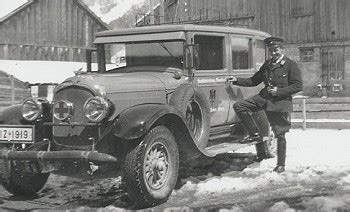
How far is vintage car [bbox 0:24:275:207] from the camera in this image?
5.25 m

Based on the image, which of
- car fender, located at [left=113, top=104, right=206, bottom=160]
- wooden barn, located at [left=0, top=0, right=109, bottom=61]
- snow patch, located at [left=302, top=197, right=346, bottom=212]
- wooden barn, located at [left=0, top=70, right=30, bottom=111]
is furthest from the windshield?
wooden barn, located at [left=0, top=0, right=109, bottom=61]

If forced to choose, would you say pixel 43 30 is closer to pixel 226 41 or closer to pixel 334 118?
pixel 334 118

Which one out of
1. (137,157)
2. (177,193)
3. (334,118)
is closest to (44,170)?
(137,157)

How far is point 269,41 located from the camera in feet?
23.7

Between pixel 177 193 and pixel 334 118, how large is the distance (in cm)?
912

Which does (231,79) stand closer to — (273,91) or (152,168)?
(273,91)

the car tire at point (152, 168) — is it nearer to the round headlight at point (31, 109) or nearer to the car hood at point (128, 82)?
the car hood at point (128, 82)

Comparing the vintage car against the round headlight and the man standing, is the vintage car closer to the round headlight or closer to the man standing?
the round headlight

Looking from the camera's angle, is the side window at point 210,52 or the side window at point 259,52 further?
the side window at point 259,52

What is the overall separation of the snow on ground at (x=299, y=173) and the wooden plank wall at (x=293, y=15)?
47.7 ft

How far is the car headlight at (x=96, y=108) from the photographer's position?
529cm

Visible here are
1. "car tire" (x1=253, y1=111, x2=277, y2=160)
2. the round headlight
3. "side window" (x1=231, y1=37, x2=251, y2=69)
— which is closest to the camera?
the round headlight

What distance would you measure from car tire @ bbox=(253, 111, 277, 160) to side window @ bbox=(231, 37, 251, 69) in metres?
0.79

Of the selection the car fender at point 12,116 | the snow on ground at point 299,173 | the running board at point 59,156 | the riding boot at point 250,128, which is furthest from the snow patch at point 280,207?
the car fender at point 12,116
